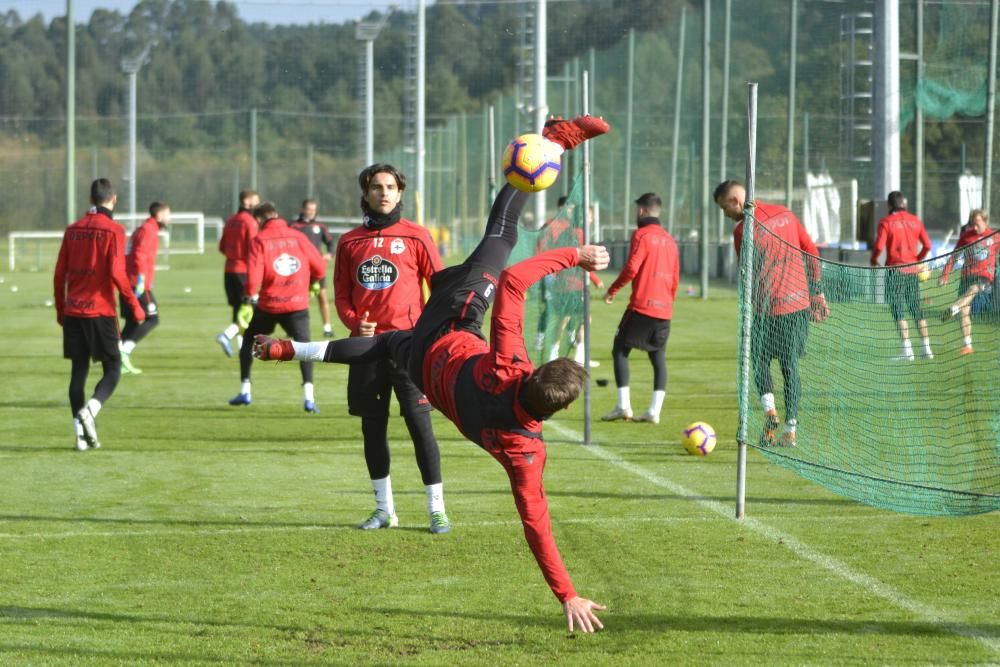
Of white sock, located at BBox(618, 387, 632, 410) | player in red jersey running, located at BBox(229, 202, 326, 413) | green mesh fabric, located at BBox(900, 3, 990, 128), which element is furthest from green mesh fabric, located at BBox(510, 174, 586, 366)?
green mesh fabric, located at BBox(900, 3, 990, 128)

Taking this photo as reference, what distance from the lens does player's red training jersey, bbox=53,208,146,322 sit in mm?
11625

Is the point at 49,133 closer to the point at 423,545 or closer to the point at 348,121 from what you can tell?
the point at 348,121

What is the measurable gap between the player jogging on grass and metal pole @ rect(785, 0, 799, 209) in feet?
85.2

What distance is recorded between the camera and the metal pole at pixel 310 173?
53.0 m

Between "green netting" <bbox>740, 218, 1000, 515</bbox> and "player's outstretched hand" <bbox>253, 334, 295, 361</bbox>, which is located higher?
"player's outstretched hand" <bbox>253, 334, 295, 361</bbox>

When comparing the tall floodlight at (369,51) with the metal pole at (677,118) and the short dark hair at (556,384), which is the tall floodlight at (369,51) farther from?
the short dark hair at (556,384)

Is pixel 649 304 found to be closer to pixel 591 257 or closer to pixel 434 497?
pixel 434 497

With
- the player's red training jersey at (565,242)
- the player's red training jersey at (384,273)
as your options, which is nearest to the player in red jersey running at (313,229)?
the player's red training jersey at (565,242)

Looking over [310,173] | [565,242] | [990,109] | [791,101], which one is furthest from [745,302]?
[310,173]

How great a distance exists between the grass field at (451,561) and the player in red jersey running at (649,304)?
45cm

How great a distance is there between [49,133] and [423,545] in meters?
42.2

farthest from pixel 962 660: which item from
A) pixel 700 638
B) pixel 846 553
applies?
pixel 846 553

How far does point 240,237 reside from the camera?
1950 centimetres

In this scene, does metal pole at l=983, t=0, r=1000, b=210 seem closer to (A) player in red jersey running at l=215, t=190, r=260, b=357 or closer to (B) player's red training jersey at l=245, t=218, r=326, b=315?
(A) player in red jersey running at l=215, t=190, r=260, b=357
